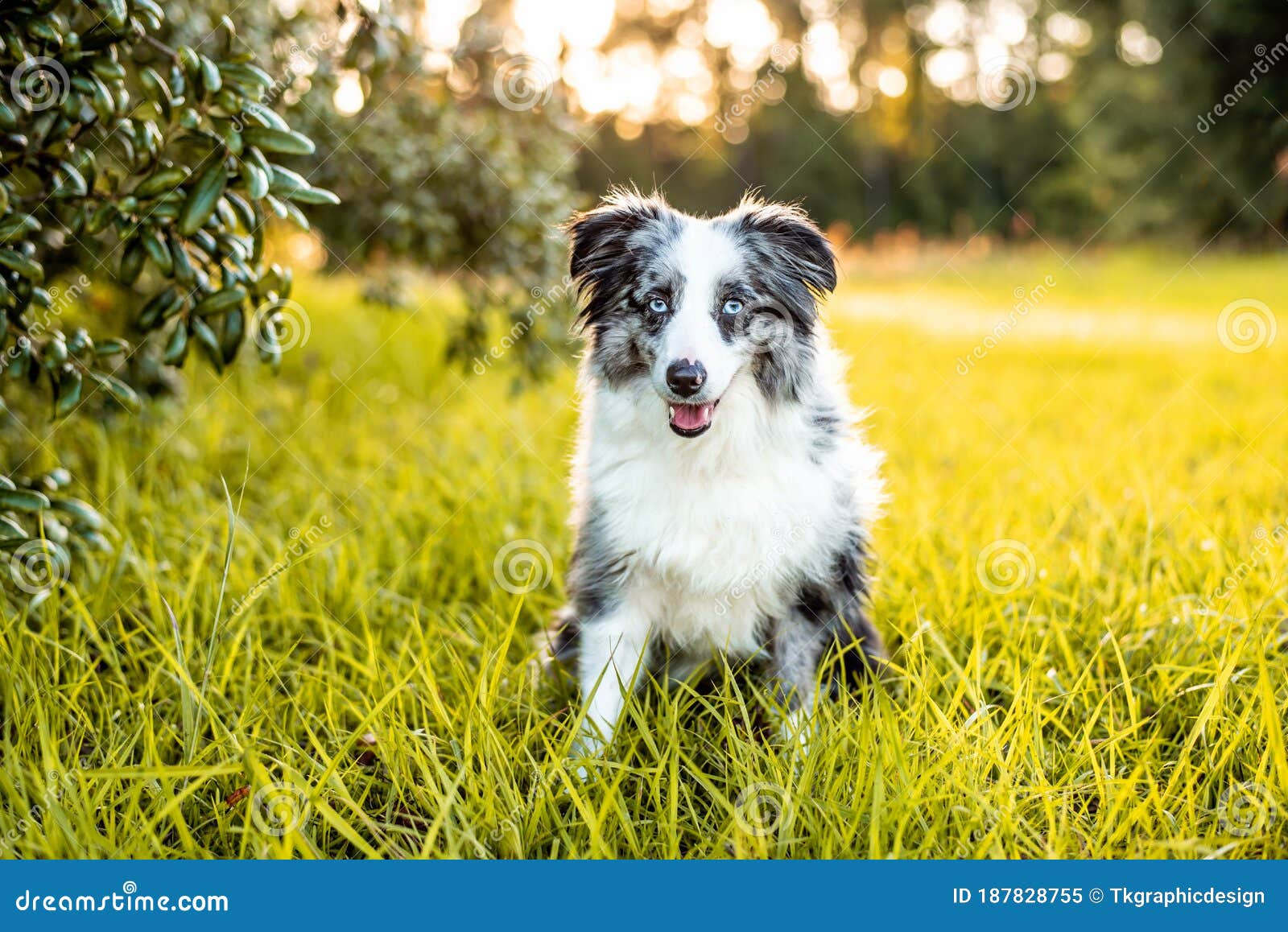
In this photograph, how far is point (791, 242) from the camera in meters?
2.61

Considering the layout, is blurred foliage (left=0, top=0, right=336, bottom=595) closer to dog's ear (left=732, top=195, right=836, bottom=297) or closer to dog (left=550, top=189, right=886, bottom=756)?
dog (left=550, top=189, right=886, bottom=756)

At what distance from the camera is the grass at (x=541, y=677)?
6.65ft

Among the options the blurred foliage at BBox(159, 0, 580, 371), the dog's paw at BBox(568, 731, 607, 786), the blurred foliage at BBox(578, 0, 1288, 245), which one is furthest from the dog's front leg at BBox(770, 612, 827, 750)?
the blurred foliage at BBox(578, 0, 1288, 245)

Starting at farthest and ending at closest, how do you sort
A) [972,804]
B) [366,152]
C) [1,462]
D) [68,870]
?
[366,152] < [1,462] < [972,804] < [68,870]

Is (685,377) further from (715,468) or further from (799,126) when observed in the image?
(799,126)

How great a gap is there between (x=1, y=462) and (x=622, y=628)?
264 centimetres

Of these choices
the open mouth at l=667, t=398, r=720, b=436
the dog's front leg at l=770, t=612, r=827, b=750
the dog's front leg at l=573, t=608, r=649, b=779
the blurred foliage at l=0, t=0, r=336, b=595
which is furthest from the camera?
the dog's front leg at l=770, t=612, r=827, b=750

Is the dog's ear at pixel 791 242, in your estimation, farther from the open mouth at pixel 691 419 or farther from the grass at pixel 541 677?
the grass at pixel 541 677

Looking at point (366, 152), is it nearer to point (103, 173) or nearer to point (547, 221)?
point (547, 221)

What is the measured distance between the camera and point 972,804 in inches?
81.6

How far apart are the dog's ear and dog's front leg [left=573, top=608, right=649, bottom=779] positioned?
1018 millimetres

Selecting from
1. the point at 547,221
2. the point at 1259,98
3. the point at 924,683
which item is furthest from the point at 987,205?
the point at 924,683

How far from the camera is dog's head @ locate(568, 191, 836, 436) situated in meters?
2.33

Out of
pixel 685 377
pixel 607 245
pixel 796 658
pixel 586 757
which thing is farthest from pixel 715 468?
pixel 586 757
